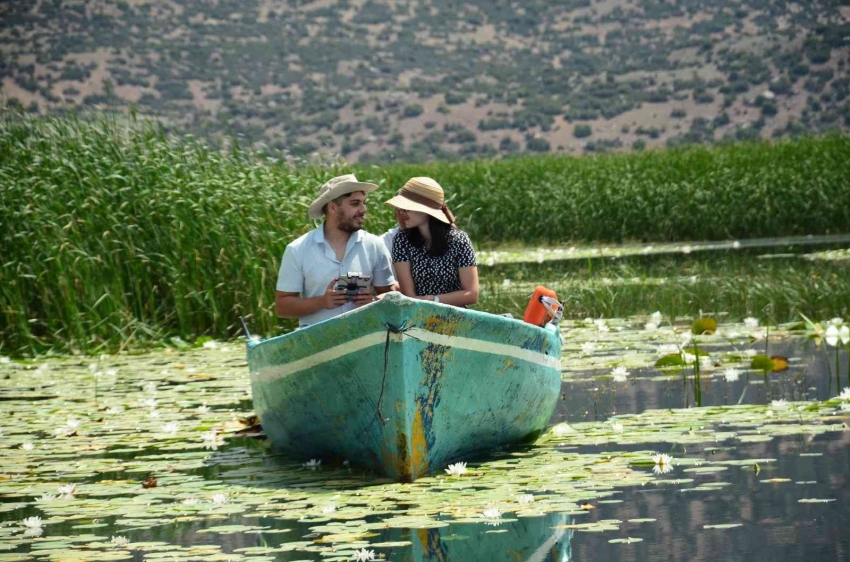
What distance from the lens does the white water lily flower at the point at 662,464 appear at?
6734 mm

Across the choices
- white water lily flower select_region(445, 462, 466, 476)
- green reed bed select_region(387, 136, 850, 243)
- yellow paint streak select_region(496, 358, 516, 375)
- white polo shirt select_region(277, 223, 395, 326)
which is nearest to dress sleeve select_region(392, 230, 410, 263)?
white polo shirt select_region(277, 223, 395, 326)

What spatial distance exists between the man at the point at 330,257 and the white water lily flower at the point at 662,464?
1784 mm

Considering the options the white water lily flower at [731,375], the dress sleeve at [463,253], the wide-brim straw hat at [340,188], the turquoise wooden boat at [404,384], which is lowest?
the white water lily flower at [731,375]

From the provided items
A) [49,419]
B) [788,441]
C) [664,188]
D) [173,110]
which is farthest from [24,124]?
[173,110]

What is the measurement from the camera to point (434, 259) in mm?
8297

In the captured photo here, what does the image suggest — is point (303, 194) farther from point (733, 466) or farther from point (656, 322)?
point (733, 466)

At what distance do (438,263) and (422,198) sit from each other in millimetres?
402

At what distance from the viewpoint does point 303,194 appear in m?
14.5

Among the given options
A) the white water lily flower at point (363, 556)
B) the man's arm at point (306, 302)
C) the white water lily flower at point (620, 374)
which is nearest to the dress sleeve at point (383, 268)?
the man's arm at point (306, 302)

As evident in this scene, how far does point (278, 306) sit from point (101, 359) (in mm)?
5179

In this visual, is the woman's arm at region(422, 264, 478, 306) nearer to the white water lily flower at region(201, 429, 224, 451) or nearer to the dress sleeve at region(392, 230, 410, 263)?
the dress sleeve at region(392, 230, 410, 263)

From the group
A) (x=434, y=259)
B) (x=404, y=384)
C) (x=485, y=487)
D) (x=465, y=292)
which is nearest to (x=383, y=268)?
(x=434, y=259)

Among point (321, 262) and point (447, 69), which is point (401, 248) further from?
point (447, 69)

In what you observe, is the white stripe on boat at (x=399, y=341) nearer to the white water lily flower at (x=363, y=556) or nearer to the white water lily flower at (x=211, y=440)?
the white water lily flower at (x=211, y=440)
